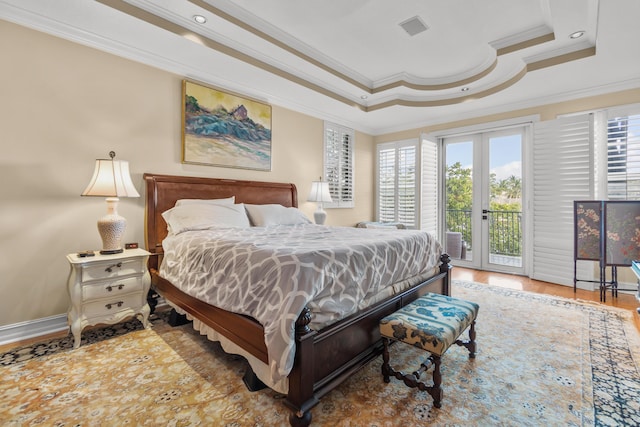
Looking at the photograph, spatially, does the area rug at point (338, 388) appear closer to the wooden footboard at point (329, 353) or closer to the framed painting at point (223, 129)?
the wooden footboard at point (329, 353)

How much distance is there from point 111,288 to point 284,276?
1715 millimetres

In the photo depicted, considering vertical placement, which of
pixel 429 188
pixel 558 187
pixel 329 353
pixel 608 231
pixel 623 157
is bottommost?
pixel 329 353

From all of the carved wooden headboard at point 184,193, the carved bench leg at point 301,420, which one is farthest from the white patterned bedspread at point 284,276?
the carved wooden headboard at point 184,193

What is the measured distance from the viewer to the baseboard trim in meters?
2.29

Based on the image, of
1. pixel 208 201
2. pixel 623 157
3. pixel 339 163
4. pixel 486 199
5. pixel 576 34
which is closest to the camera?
pixel 576 34

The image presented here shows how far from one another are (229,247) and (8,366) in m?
1.69

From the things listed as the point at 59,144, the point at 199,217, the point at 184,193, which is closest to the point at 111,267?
the point at 199,217

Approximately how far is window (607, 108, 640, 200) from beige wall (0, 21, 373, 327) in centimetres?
524

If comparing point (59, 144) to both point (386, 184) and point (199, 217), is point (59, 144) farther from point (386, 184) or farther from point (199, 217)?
point (386, 184)

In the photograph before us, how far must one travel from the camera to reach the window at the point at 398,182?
210 inches

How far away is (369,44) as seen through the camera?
3246 millimetres

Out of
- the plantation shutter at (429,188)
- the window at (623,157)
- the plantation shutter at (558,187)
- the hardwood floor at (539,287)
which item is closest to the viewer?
the hardwood floor at (539,287)

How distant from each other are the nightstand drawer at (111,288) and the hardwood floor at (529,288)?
1.87 feet

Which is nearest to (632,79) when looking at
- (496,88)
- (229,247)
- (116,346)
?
(496,88)
